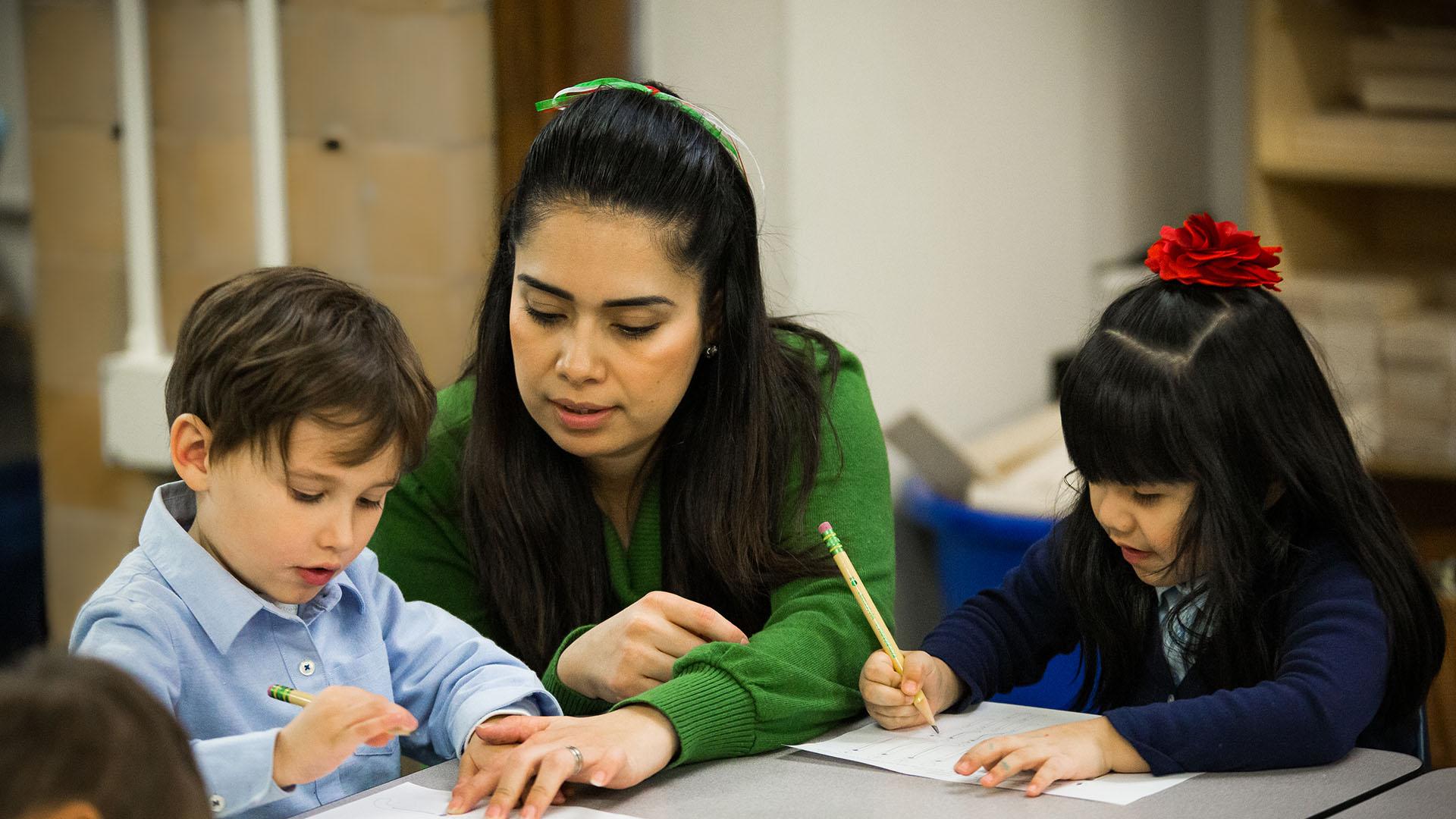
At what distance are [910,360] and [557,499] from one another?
3.73 feet

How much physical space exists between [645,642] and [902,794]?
0.28 metres

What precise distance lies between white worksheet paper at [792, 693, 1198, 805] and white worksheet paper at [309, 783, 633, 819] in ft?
0.76

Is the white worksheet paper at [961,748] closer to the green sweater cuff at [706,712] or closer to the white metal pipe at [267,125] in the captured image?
the green sweater cuff at [706,712]

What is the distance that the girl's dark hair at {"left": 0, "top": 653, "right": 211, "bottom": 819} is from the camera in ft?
2.28

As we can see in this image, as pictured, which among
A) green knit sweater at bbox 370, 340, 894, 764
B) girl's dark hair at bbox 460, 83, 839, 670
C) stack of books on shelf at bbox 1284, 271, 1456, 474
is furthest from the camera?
stack of books on shelf at bbox 1284, 271, 1456, 474

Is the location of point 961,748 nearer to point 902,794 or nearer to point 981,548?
point 902,794

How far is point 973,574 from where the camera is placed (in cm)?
240

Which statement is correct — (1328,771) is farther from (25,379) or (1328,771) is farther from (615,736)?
(25,379)

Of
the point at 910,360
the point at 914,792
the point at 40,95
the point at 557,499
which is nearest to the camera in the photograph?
the point at 914,792

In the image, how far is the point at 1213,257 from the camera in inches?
52.9

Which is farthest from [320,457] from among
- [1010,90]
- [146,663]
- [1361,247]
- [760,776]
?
[1361,247]

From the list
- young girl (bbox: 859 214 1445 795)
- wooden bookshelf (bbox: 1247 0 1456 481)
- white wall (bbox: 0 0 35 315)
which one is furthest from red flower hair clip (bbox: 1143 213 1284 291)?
white wall (bbox: 0 0 35 315)

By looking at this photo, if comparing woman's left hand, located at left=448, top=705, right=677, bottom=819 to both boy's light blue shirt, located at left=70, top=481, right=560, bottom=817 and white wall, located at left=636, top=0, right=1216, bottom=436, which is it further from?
white wall, located at left=636, top=0, right=1216, bottom=436

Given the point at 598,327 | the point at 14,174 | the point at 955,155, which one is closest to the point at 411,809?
the point at 598,327
